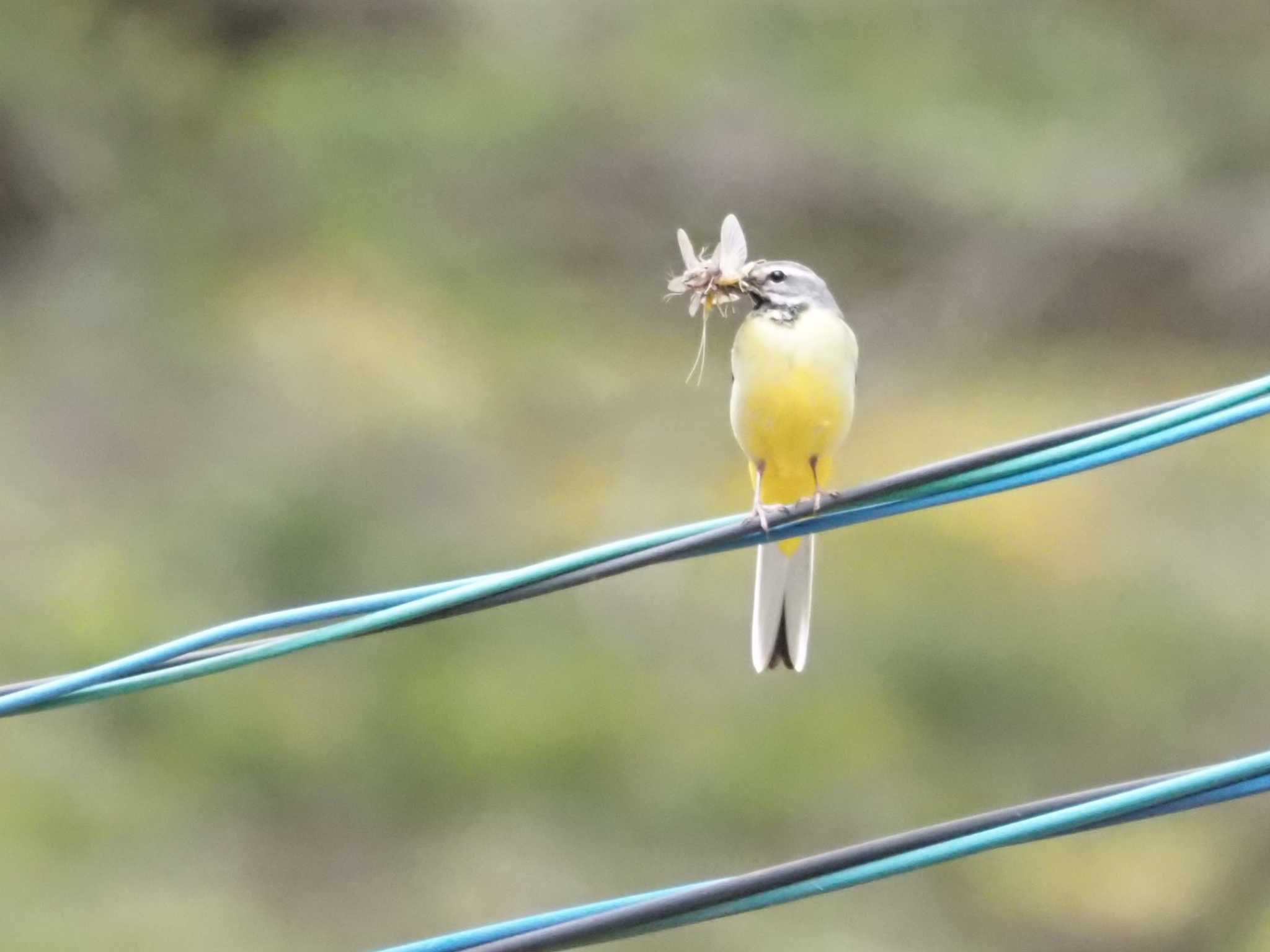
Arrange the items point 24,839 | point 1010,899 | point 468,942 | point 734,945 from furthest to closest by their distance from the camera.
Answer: point 1010,899 < point 734,945 < point 24,839 < point 468,942

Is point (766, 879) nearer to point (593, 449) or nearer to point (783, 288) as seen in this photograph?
point (783, 288)

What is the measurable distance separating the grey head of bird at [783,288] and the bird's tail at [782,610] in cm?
57

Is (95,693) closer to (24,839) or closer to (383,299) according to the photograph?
(24,839)

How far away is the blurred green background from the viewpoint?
6316 mm

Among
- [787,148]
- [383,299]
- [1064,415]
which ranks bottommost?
[1064,415]

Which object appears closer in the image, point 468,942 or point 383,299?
Result: point 468,942

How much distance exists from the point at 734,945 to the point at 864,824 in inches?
26.7

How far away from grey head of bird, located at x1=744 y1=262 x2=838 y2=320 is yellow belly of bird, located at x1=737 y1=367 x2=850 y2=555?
16 centimetres

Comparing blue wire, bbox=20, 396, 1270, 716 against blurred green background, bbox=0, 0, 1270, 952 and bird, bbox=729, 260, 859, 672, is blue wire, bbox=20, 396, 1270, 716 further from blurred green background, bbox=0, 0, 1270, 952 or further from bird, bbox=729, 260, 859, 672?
blurred green background, bbox=0, 0, 1270, 952

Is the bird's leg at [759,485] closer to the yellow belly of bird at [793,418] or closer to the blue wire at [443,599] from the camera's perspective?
the yellow belly of bird at [793,418]

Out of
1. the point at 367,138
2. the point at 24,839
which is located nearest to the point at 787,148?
the point at 367,138

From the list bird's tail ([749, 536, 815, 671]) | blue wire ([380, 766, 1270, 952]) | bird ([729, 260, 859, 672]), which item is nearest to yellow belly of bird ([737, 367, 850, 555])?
bird ([729, 260, 859, 672])

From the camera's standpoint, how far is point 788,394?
153 inches

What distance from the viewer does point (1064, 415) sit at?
7062 mm
